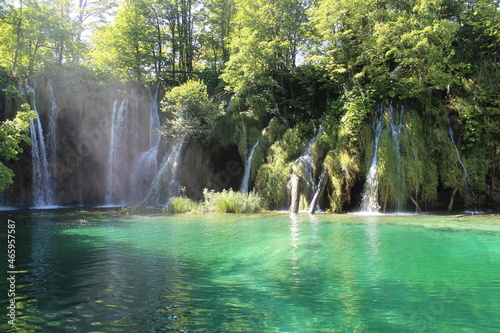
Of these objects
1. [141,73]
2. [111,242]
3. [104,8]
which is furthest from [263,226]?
[104,8]

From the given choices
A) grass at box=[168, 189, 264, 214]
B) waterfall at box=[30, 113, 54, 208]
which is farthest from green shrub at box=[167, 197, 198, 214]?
waterfall at box=[30, 113, 54, 208]

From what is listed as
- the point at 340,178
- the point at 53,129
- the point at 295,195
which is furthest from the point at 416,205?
the point at 53,129

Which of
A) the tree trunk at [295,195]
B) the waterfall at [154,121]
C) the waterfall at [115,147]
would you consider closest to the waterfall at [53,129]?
the waterfall at [115,147]

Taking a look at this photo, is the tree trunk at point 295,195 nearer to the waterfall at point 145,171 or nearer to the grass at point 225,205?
the grass at point 225,205

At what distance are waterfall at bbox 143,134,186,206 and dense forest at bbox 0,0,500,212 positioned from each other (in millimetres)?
561

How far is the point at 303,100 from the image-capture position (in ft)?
73.4

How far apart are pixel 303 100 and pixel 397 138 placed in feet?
24.0

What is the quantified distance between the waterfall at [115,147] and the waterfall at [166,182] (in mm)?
4115

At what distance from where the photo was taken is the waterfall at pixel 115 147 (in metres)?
23.0

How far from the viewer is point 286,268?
245 inches

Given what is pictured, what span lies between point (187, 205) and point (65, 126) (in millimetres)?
11612

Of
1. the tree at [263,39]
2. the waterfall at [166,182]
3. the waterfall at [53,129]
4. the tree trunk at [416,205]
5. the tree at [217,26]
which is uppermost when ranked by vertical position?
the tree at [217,26]

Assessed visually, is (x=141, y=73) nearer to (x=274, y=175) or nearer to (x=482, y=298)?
(x=274, y=175)

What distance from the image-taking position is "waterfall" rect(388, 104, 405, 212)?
15992 mm
